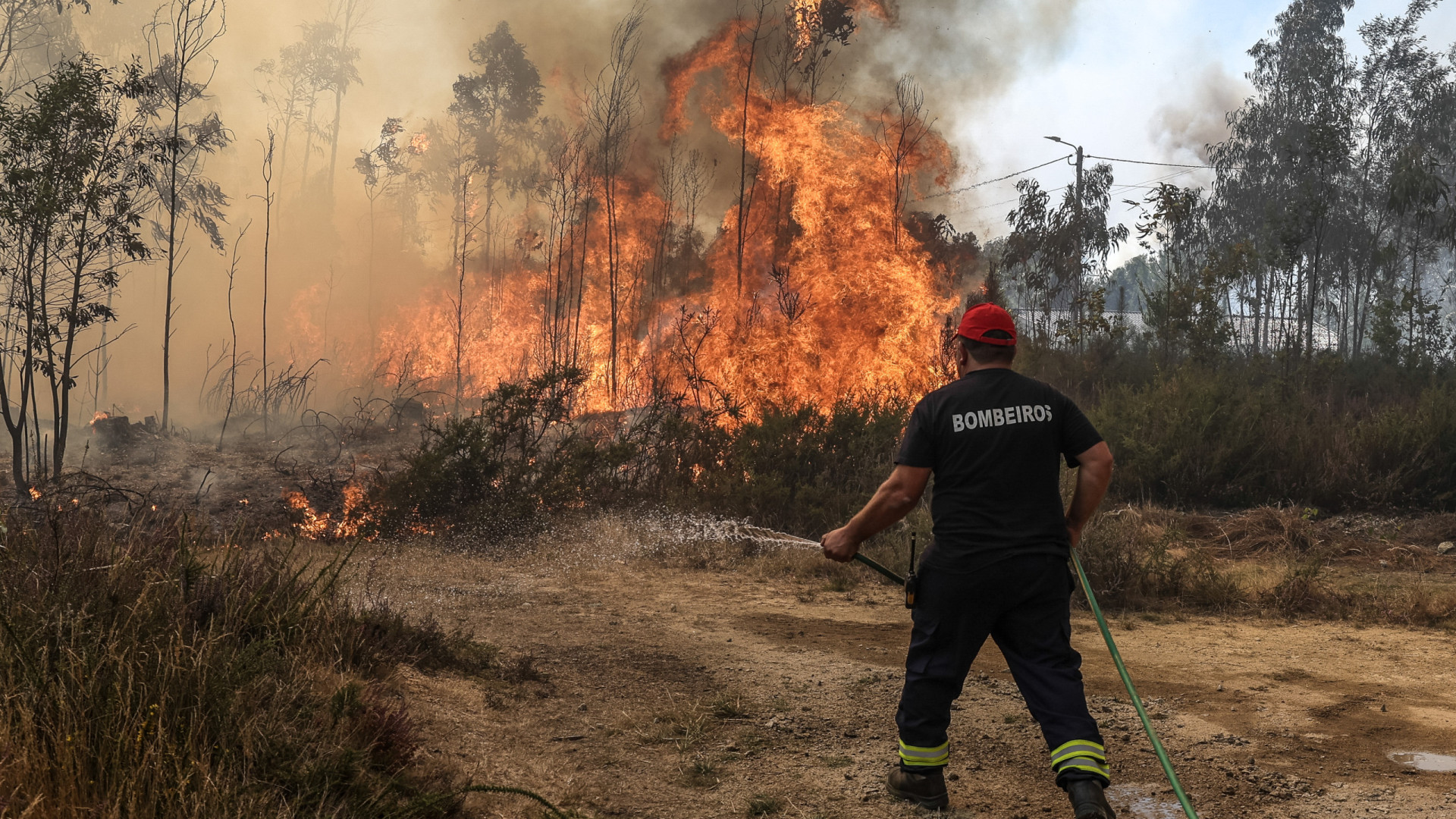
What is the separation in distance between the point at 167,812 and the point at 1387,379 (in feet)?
67.7

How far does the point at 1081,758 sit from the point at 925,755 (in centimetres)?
56

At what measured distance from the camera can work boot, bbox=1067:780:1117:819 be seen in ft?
10.0

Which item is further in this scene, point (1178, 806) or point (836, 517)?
point (836, 517)

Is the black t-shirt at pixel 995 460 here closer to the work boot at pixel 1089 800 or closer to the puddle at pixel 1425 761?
the work boot at pixel 1089 800

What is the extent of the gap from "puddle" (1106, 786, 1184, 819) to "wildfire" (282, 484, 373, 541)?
25.4ft

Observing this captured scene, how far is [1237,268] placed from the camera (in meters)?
21.7

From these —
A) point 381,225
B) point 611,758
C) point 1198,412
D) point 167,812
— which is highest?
point 381,225

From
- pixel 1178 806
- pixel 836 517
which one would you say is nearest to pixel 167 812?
pixel 1178 806

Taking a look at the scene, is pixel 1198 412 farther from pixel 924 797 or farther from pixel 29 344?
pixel 29 344

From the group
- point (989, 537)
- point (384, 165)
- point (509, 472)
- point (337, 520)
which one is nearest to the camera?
point (989, 537)

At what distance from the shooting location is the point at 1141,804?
143 inches

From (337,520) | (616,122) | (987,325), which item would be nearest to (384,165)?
(616,122)

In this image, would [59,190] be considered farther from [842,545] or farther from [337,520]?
[842,545]

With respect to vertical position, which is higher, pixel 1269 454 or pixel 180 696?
pixel 1269 454
